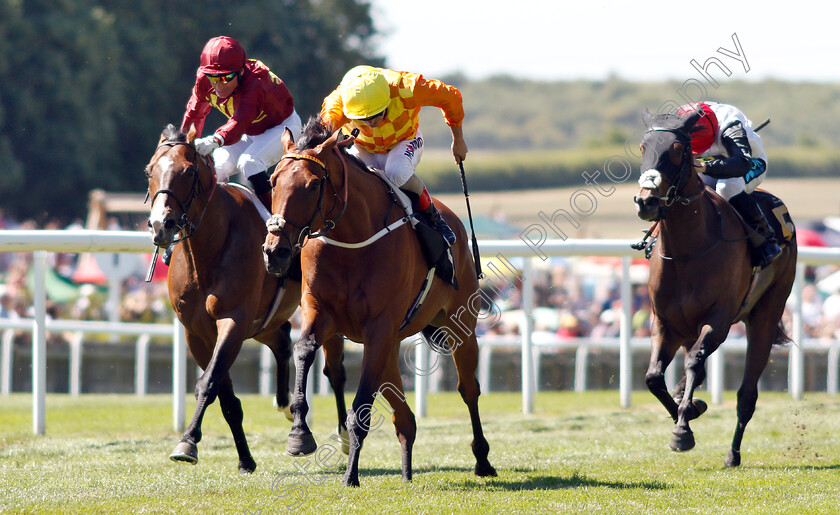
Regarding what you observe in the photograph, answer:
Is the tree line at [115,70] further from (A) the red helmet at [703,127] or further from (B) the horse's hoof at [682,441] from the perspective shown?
(B) the horse's hoof at [682,441]

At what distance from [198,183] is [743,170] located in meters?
3.12

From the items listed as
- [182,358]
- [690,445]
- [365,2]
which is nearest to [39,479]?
[182,358]

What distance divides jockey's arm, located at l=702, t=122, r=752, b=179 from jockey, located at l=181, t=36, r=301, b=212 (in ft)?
7.92

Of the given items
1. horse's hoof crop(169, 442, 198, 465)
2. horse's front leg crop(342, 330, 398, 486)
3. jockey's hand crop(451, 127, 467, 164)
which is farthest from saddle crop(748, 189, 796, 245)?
horse's hoof crop(169, 442, 198, 465)

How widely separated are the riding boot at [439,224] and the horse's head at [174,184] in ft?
3.86

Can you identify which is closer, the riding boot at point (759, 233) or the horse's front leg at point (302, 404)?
the horse's front leg at point (302, 404)

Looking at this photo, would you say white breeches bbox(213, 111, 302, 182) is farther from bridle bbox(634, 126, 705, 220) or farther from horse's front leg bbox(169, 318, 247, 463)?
bridle bbox(634, 126, 705, 220)

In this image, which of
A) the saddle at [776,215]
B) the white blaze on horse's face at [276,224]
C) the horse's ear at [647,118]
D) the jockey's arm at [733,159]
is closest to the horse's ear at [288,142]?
the white blaze on horse's face at [276,224]

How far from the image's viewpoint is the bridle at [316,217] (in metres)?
4.91

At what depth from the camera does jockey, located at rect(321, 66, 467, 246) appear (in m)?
5.68

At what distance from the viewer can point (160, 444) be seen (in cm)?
723

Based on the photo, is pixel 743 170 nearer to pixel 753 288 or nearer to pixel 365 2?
pixel 753 288

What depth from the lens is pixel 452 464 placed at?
6.67m

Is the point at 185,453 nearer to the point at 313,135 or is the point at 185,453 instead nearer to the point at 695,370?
→ the point at 313,135
